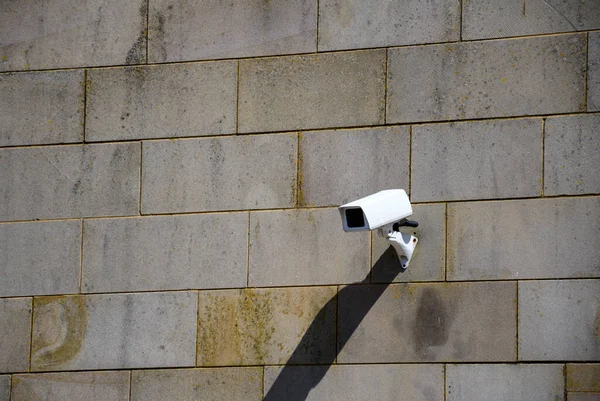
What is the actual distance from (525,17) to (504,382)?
2884 mm

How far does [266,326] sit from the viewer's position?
8.27 meters

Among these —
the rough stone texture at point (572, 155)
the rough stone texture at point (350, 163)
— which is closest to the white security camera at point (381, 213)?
the rough stone texture at point (350, 163)

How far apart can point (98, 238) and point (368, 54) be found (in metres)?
2.82

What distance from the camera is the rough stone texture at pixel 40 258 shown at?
8773 millimetres

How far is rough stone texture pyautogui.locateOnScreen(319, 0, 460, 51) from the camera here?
8.20m

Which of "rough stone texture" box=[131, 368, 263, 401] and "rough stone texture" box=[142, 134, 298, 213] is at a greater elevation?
"rough stone texture" box=[142, 134, 298, 213]

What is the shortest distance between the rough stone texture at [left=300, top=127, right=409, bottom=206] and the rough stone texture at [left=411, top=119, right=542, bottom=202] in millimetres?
159

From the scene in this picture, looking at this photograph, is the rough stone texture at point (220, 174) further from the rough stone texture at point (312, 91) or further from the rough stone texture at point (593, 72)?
the rough stone texture at point (593, 72)

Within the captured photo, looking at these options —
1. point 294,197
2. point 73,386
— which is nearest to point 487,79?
point 294,197

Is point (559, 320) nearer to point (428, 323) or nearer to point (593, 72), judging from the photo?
point (428, 323)

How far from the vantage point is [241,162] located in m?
8.54

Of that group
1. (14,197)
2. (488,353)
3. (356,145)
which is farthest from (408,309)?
(14,197)

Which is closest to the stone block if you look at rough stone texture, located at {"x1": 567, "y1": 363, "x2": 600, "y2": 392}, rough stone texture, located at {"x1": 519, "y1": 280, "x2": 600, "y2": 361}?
rough stone texture, located at {"x1": 519, "y1": 280, "x2": 600, "y2": 361}

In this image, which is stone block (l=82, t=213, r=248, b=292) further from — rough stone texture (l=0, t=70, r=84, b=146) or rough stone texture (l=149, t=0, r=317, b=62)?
rough stone texture (l=149, t=0, r=317, b=62)
